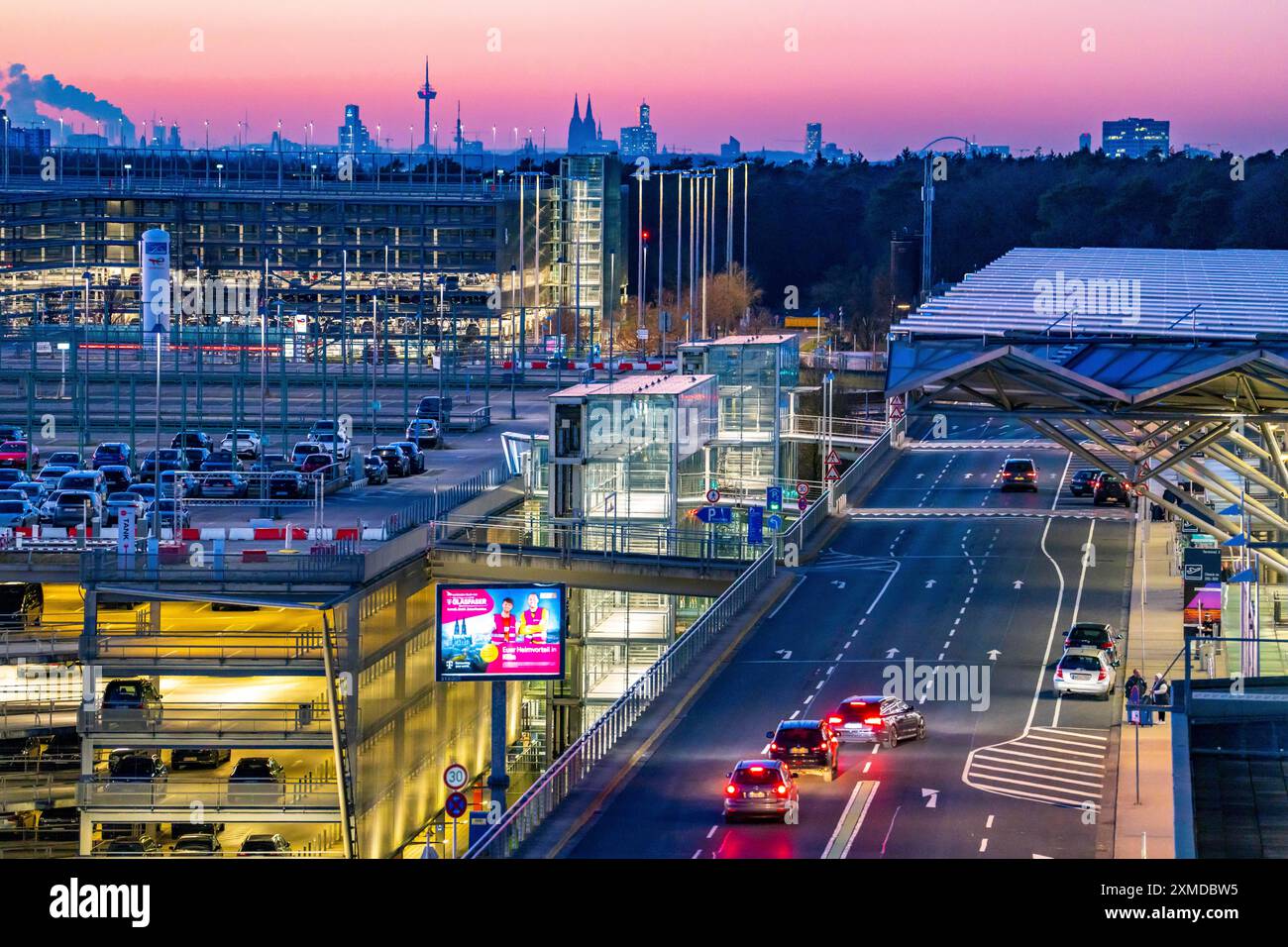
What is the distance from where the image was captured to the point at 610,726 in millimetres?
28781

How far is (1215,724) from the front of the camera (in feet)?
79.5

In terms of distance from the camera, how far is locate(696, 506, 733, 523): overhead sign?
158ft

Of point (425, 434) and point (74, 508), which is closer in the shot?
point (74, 508)

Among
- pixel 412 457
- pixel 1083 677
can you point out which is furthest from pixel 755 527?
pixel 412 457

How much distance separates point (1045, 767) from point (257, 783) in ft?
65.2

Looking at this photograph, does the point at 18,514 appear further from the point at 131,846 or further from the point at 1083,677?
the point at 1083,677

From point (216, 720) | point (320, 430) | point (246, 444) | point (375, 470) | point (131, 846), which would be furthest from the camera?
point (320, 430)

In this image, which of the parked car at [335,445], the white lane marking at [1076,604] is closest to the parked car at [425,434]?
the parked car at [335,445]

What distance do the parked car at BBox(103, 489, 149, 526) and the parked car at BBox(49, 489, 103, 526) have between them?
281 millimetres

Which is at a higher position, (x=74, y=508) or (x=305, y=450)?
(x=305, y=450)

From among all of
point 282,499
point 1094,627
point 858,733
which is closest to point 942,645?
point 1094,627
